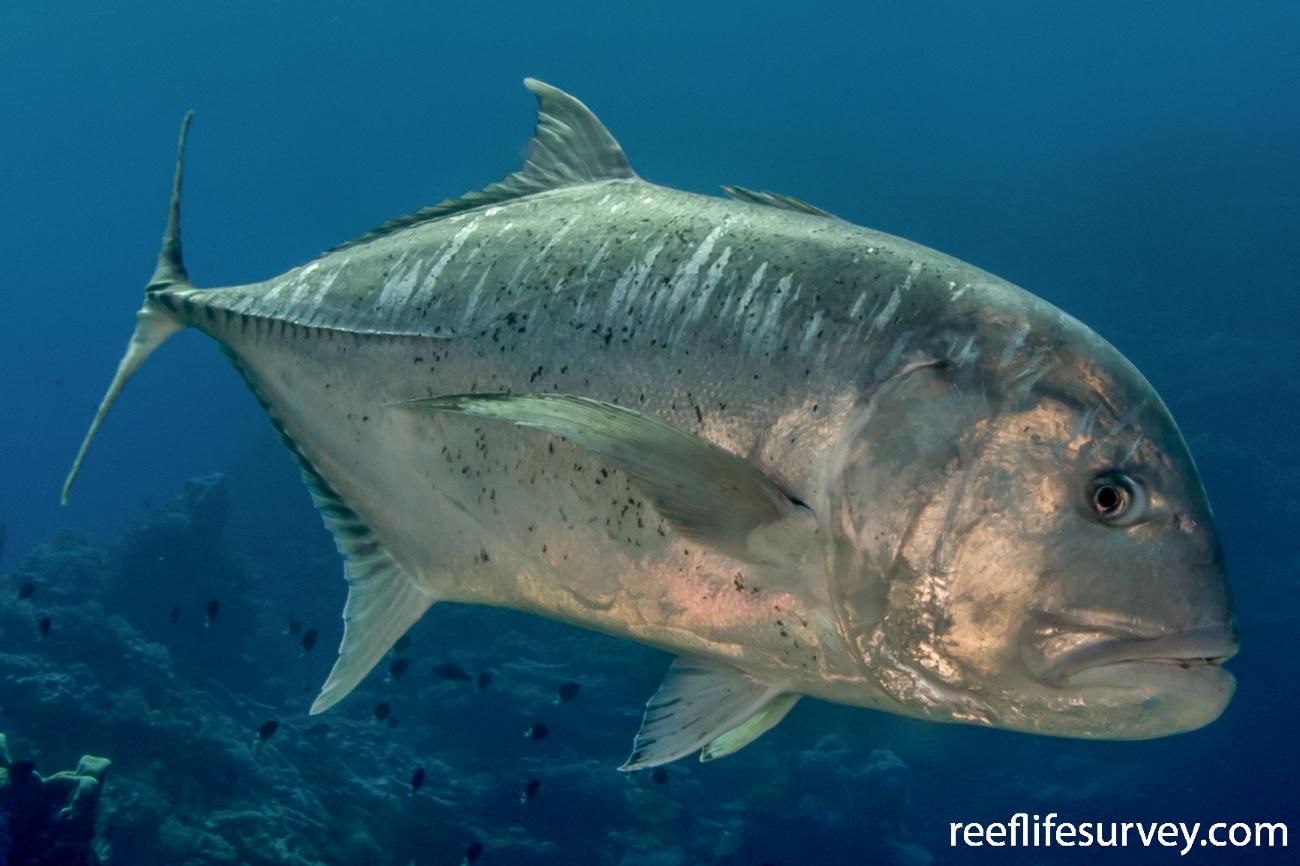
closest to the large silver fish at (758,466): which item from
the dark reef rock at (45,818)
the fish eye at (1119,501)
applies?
the fish eye at (1119,501)

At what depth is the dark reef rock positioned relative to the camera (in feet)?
20.4

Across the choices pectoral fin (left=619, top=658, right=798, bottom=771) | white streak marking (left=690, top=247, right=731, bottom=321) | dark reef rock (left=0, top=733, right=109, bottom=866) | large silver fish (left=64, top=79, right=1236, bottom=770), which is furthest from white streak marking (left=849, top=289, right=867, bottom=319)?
dark reef rock (left=0, top=733, right=109, bottom=866)

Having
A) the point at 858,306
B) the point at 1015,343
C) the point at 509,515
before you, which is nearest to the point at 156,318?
the point at 509,515

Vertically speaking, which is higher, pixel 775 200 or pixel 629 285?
pixel 775 200

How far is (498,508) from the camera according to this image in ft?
6.14

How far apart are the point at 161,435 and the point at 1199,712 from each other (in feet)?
283

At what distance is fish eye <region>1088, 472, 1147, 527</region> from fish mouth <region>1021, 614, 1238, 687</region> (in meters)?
0.17

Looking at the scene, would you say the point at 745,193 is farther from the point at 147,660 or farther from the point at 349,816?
the point at 147,660

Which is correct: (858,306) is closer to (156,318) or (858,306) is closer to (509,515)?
(509,515)

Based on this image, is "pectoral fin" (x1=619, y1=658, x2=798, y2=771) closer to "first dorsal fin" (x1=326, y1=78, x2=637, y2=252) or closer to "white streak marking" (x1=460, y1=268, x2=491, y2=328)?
"white streak marking" (x1=460, y1=268, x2=491, y2=328)

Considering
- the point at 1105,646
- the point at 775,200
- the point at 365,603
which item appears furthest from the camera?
the point at 365,603

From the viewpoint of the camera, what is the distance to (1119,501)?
1.31 meters

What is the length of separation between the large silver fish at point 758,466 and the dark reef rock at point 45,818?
6.06m

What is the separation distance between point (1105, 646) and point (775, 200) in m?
1.20
